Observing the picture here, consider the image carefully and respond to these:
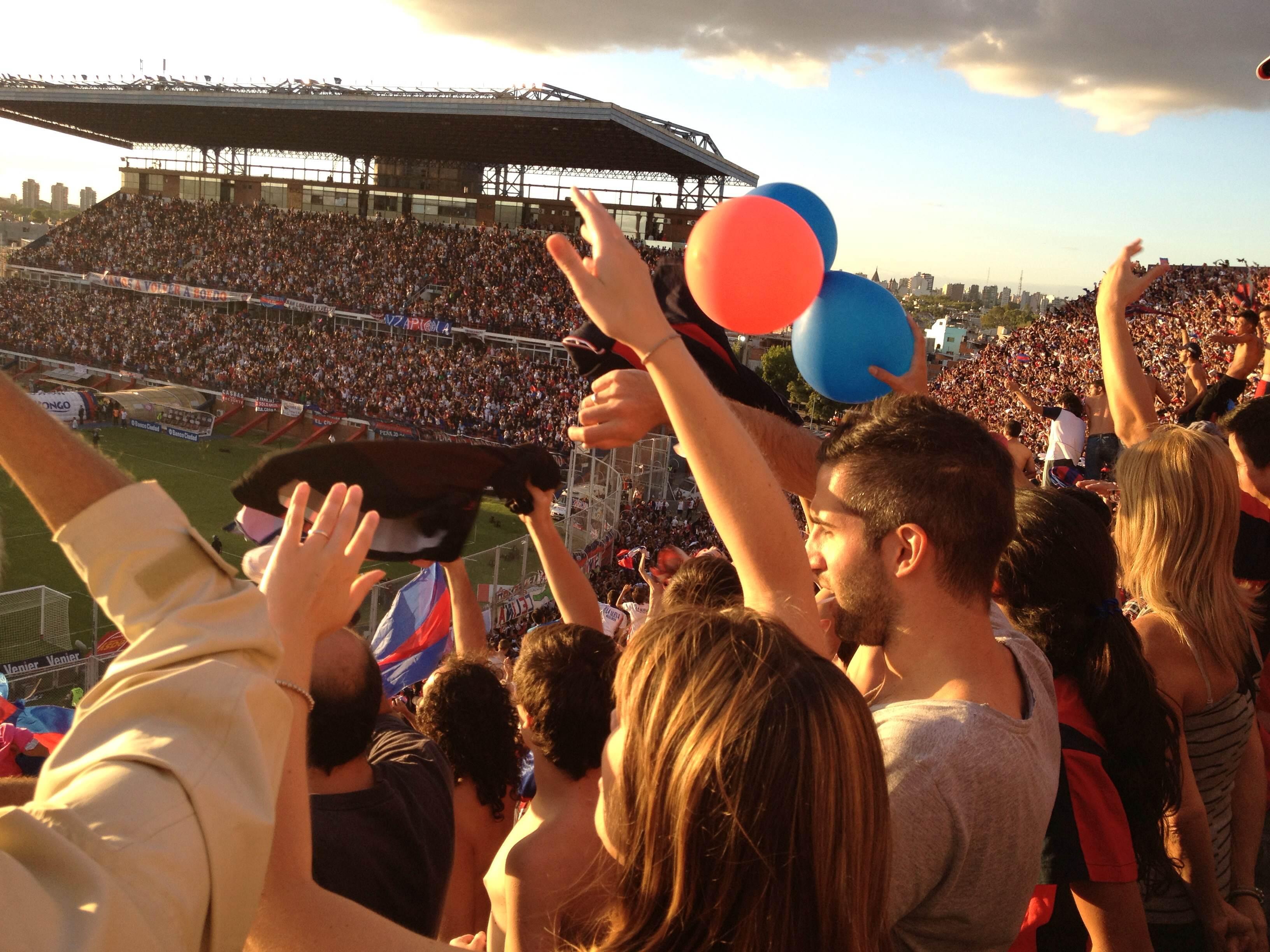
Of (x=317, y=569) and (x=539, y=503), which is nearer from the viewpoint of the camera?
(x=317, y=569)

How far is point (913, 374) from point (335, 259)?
43371 millimetres

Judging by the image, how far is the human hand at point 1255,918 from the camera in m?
2.53

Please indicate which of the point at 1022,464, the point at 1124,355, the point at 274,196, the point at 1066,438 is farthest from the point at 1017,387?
the point at 274,196

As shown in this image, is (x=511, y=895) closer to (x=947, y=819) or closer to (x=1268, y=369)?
(x=947, y=819)

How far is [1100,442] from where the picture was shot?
6.21m

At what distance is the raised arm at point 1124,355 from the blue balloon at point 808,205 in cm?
104

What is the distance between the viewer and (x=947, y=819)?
156 cm

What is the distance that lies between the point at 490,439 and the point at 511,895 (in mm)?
29912

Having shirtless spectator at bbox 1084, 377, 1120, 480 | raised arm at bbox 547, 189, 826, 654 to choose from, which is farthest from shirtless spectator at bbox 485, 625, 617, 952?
shirtless spectator at bbox 1084, 377, 1120, 480

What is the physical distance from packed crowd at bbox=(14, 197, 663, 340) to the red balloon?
105 feet

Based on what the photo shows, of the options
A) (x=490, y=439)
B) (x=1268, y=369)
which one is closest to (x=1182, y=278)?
(x=490, y=439)

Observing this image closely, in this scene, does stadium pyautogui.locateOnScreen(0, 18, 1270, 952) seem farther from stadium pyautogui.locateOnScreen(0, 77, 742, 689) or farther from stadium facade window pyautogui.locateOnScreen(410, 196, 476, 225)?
stadium facade window pyautogui.locateOnScreen(410, 196, 476, 225)

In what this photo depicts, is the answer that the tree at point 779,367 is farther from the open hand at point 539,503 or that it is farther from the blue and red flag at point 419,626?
the open hand at point 539,503

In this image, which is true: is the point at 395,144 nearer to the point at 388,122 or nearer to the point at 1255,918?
the point at 388,122
